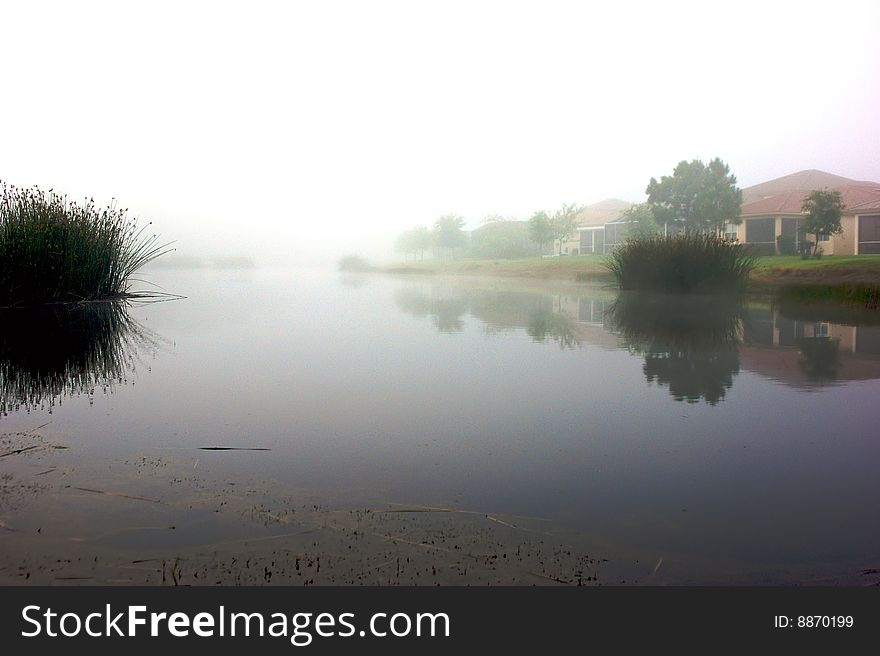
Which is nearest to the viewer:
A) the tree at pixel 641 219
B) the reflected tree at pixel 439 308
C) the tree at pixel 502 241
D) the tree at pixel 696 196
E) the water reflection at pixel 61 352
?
the water reflection at pixel 61 352

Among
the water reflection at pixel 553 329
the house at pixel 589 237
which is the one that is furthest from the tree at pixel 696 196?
the water reflection at pixel 553 329

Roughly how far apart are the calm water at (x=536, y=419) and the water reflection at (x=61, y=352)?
2.0 inches

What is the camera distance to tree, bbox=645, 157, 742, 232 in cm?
4753

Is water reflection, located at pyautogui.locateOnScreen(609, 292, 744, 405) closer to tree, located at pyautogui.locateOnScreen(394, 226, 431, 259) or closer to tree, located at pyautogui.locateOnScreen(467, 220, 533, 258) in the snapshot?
tree, located at pyautogui.locateOnScreen(467, 220, 533, 258)

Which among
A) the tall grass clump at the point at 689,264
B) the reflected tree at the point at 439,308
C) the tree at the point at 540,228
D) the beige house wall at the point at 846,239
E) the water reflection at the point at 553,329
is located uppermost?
the tree at the point at 540,228

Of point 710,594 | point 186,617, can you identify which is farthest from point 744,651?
point 186,617

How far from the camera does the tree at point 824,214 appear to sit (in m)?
34.1

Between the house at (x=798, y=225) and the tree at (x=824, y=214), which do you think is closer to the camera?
the tree at (x=824, y=214)

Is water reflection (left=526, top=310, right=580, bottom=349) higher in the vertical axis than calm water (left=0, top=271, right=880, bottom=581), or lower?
higher

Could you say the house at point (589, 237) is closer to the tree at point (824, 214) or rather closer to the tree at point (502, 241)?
the tree at point (502, 241)

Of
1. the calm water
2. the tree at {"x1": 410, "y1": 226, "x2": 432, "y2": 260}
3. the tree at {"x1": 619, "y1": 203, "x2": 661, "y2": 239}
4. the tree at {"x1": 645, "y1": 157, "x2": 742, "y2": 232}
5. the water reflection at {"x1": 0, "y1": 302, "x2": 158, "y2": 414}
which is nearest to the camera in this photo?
the calm water

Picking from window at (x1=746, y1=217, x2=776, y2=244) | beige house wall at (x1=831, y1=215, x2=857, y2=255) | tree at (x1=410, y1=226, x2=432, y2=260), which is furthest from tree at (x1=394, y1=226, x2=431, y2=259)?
beige house wall at (x1=831, y1=215, x2=857, y2=255)

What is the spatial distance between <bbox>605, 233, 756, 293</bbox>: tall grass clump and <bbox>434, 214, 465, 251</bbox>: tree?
197 ft

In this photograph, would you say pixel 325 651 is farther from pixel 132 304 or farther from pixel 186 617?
pixel 132 304
